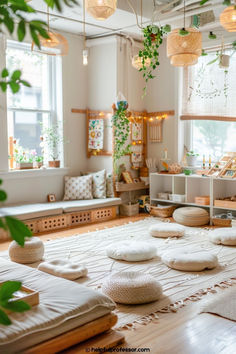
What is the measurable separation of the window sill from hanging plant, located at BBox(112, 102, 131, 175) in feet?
2.92

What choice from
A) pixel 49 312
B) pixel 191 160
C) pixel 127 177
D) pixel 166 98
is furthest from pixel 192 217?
pixel 49 312

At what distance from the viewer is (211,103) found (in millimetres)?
6445

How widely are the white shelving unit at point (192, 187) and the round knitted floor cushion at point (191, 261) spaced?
81.3 inches

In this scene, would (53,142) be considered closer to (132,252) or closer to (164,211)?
A: (164,211)

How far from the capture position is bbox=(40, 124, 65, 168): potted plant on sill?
257 inches

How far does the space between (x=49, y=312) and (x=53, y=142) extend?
4.49 metres

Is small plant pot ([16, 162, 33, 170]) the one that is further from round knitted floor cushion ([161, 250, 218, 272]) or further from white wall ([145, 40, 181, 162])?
round knitted floor cushion ([161, 250, 218, 272])

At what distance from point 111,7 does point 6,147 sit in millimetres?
2852

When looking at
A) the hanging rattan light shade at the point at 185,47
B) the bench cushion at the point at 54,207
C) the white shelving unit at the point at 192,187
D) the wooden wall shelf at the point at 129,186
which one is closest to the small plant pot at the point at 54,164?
the bench cushion at the point at 54,207

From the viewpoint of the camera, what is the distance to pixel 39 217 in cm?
557

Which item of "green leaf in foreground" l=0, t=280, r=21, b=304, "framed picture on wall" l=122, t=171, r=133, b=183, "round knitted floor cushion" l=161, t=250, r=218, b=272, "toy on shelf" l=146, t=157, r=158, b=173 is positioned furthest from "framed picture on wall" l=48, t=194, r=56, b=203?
"green leaf in foreground" l=0, t=280, r=21, b=304

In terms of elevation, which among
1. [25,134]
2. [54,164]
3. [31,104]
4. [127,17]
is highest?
[127,17]

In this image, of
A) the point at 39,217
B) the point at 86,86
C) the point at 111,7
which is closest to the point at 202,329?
the point at 111,7

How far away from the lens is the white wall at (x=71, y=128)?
6.35 meters
